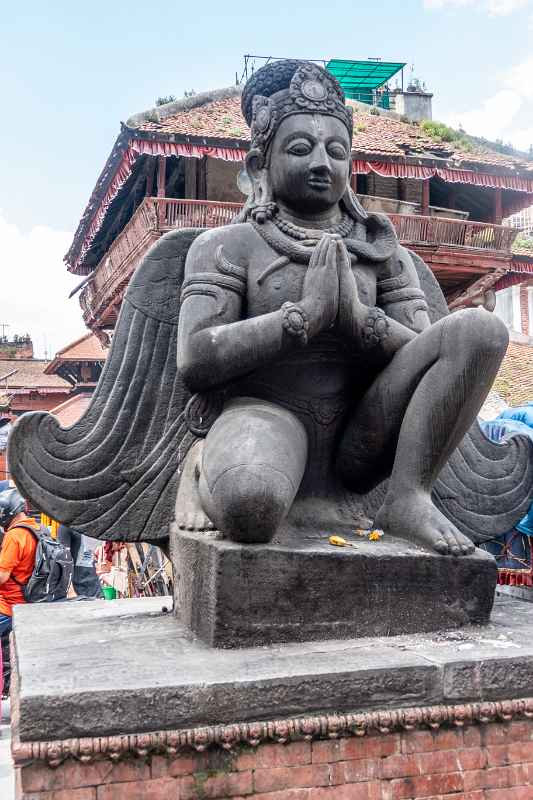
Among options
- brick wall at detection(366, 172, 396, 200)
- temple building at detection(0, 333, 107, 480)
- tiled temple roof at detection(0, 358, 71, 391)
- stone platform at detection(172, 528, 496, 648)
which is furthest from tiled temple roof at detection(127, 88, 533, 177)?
tiled temple roof at detection(0, 358, 71, 391)

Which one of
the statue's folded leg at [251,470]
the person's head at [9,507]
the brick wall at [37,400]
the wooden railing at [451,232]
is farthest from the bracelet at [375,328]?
the brick wall at [37,400]

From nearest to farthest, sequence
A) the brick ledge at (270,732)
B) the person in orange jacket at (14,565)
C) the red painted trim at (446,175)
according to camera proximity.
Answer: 1. the brick ledge at (270,732)
2. the person in orange jacket at (14,565)
3. the red painted trim at (446,175)

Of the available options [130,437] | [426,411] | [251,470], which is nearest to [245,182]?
[130,437]

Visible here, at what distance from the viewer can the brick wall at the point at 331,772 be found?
85.9 inches

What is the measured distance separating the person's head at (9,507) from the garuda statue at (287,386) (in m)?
3.06

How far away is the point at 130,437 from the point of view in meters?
3.56

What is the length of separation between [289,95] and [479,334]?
129cm

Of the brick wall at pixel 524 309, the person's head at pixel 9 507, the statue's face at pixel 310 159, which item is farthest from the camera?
the brick wall at pixel 524 309

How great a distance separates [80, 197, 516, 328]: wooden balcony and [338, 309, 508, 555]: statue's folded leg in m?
12.5

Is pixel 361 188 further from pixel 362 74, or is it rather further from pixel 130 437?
pixel 130 437

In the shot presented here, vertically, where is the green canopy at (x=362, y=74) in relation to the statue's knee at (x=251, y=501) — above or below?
above

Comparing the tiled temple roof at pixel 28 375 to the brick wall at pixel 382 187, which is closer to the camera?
the brick wall at pixel 382 187

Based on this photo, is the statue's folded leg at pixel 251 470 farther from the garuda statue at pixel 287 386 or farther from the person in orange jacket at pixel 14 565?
the person in orange jacket at pixel 14 565

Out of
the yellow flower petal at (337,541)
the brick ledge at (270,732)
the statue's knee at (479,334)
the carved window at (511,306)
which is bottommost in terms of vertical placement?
the brick ledge at (270,732)
